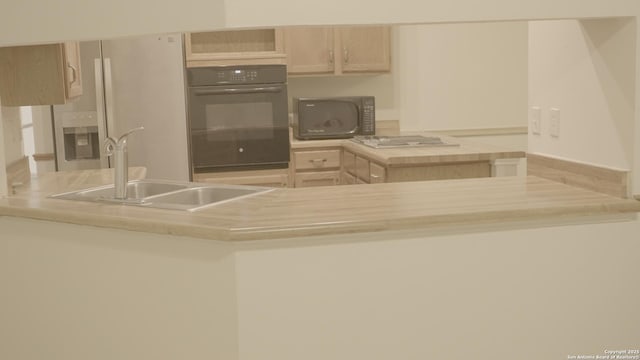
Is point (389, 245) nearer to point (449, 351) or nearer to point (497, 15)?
point (449, 351)

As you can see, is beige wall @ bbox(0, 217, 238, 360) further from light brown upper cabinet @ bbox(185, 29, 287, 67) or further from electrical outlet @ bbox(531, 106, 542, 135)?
light brown upper cabinet @ bbox(185, 29, 287, 67)

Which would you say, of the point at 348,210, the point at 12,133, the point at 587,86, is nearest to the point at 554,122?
the point at 587,86

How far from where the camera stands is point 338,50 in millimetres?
5562

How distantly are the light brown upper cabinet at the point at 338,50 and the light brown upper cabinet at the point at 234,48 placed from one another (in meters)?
0.17

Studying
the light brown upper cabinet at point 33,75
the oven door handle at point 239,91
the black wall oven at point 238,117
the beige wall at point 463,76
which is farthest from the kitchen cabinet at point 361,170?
the light brown upper cabinet at point 33,75

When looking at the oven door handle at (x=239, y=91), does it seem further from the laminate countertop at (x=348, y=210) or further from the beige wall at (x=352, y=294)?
the beige wall at (x=352, y=294)

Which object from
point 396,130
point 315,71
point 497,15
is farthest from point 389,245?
point 396,130

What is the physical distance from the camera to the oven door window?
5199 mm

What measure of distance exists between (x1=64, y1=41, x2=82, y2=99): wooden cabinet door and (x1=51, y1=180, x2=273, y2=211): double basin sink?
0.51 m

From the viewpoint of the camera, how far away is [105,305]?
2604mm

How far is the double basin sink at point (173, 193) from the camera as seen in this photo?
3.00 m

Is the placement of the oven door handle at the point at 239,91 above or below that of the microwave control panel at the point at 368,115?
above

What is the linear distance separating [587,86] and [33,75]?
228cm

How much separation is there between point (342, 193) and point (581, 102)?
0.96 m
